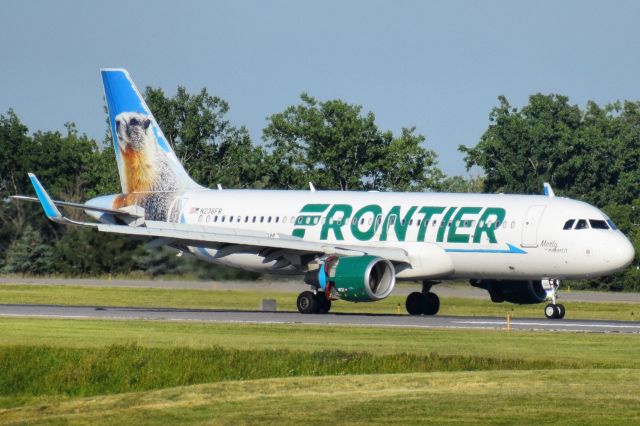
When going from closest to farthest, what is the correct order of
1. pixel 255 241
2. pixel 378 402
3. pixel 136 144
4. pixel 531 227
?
pixel 378 402
pixel 531 227
pixel 255 241
pixel 136 144

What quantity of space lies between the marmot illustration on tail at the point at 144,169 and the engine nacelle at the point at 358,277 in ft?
34.9

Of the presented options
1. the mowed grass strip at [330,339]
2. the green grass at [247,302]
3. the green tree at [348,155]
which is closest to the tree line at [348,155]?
the green tree at [348,155]

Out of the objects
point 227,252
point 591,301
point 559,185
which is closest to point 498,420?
point 227,252

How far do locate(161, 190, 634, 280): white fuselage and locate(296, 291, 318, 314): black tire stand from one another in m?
1.69

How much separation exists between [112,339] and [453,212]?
14517 millimetres

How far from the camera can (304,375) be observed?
1083 inches

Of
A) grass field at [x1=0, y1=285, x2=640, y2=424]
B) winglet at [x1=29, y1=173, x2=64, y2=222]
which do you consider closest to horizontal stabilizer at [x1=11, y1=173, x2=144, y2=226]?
winglet at [x1=29, y1=173, x2=64, y2=222]

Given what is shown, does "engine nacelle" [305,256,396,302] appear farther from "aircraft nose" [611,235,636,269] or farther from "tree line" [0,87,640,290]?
"tree line" [0,87,640,290]

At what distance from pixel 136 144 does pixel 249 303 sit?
25.6 feet

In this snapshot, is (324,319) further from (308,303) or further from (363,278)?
(308,303)

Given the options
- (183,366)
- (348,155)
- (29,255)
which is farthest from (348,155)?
(183,366)

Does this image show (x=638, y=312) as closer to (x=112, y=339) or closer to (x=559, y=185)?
(x=112, y=339)

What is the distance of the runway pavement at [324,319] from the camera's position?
128ft

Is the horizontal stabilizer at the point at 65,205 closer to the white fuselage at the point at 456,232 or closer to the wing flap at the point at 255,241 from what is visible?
the wing flap at the point at 255,241
